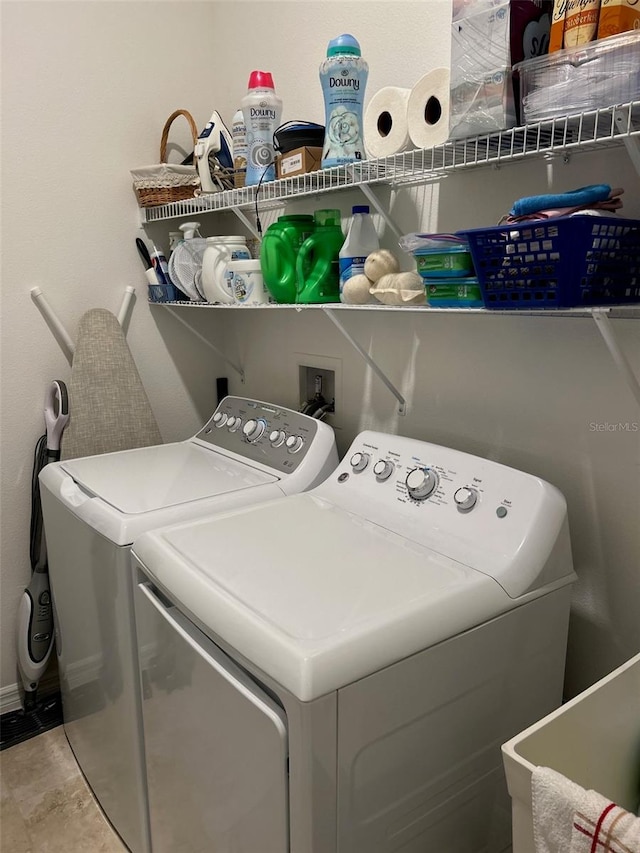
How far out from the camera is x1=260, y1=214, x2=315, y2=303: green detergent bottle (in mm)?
1674

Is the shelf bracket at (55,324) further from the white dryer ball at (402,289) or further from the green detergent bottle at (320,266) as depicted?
the white dryer ball at (402,289)

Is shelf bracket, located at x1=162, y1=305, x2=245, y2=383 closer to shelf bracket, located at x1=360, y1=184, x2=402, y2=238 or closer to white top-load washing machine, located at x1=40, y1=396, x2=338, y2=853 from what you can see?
white top-load washing machine, located at x1=40, y1=396, x2=338, y2=853

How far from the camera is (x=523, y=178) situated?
1.37m

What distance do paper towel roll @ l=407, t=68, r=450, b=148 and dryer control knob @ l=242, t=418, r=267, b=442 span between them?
35.6 inches

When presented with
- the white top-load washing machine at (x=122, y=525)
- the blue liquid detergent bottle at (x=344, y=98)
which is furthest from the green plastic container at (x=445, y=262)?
the white top-load washing machine at (x=122, y=525)

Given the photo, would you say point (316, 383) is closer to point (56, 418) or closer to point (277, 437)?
point (277, 437)

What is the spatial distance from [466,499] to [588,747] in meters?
0.49

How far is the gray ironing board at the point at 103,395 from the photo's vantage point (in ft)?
6.84

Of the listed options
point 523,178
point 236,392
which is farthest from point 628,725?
point 236,392

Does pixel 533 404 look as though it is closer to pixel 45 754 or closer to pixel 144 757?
pixel 144 757

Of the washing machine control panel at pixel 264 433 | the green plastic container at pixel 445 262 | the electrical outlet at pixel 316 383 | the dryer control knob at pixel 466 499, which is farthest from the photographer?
the electrical outlet at pixel 316 383

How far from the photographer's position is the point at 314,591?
43.5 inches

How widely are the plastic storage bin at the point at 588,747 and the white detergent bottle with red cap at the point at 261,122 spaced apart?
4.57 feet

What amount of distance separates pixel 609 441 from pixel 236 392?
152 centimetres
